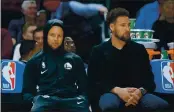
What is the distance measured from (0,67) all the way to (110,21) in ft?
4.05

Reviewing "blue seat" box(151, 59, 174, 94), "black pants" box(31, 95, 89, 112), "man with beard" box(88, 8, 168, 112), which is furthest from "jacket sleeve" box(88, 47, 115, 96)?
"blue seat" box(151, 59, 174, 94)

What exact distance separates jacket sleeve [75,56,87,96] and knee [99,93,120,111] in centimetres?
22

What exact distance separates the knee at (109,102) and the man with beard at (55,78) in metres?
0.18

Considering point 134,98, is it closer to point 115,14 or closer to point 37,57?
point 115,14

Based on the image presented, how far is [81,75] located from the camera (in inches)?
172

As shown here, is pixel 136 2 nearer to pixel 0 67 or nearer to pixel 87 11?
pixel 87 11

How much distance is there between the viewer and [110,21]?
4363 mm

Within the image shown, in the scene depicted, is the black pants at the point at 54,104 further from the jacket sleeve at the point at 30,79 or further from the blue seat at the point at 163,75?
the blue seat at the point at 163,75

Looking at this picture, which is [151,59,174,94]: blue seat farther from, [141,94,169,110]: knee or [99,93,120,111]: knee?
[99,93,120,111]: knee

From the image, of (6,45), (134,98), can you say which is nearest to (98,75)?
(134,98)

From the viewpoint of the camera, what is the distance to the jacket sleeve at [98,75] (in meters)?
4.34

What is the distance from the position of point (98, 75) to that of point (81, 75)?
0.58ft

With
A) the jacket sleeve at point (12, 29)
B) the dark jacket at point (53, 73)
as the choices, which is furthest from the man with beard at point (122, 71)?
the jacket sleeve at point (12, 29)

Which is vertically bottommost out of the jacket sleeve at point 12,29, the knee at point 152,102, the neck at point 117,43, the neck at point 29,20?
the knee at point 152,102
